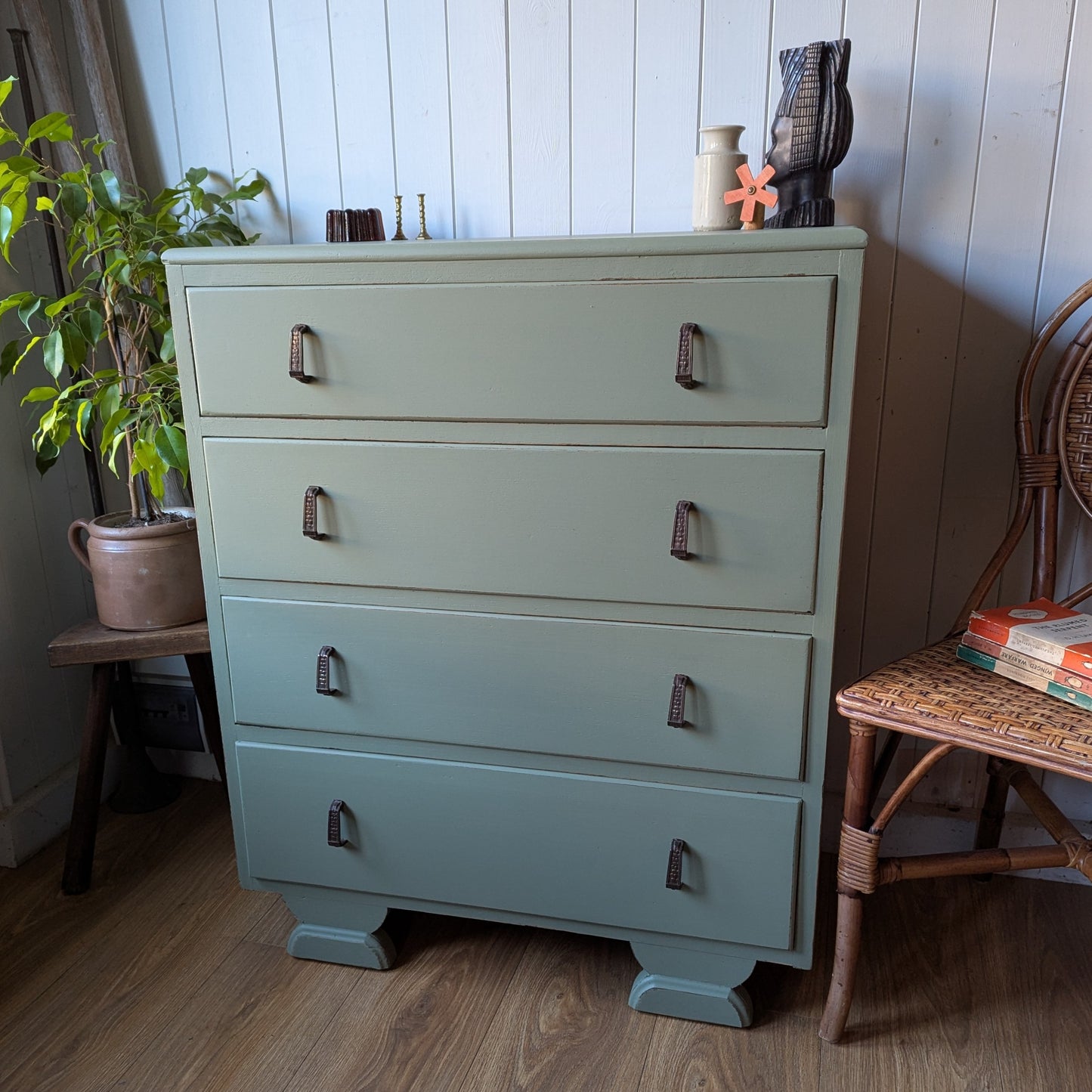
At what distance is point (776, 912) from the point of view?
1.27 metres

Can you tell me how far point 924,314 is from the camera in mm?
1461

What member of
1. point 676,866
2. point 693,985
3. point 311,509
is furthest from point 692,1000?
point 311,509

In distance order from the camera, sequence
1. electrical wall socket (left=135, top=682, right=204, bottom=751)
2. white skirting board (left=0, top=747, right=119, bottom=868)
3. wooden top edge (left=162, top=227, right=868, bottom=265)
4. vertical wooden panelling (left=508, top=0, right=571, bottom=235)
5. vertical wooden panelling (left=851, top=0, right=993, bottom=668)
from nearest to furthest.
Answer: wooden top edge (left=162, top=227, right=868, bottom=265) → vertical wooden panelling (left=851, top=0, right=993, bottom=668) → vertical wooden panelling (left=508, top=0, right=571, bottom=235) → white skirting board (left=0, top=747, right=119, bottom=868) → electrical wall socket (left=135, top=682, right=204, bottom=751)

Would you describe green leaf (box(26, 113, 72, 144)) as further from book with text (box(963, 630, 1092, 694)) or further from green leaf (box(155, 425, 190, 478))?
book with text (box(963, 630, 1092, 694))

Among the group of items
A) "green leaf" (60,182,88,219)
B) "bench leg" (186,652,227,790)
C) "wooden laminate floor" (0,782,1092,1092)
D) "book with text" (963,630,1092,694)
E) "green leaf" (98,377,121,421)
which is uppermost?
"green leaf" (60,182,88,219)

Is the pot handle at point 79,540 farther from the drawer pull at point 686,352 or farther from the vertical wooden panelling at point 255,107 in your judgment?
the drawer pull at point 686,352

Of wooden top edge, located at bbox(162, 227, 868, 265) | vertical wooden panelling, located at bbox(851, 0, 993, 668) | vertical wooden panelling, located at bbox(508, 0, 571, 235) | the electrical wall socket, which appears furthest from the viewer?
the electrical wall socket

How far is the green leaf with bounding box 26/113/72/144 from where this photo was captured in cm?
131

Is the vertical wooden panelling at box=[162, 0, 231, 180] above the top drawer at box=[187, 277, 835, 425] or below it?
above

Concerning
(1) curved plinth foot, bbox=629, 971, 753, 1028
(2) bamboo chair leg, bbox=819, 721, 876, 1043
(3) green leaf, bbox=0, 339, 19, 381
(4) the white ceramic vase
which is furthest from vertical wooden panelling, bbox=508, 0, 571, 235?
(1) curved plinth foot, bbox=629, 971, 753, 1028

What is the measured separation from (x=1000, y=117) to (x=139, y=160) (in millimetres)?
1438

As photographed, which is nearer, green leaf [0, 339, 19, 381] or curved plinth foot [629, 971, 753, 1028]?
curved plinth foot [629, 971, 753, 1028]

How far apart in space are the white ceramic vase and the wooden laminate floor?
1134 millimetres

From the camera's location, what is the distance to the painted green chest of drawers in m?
1.10
